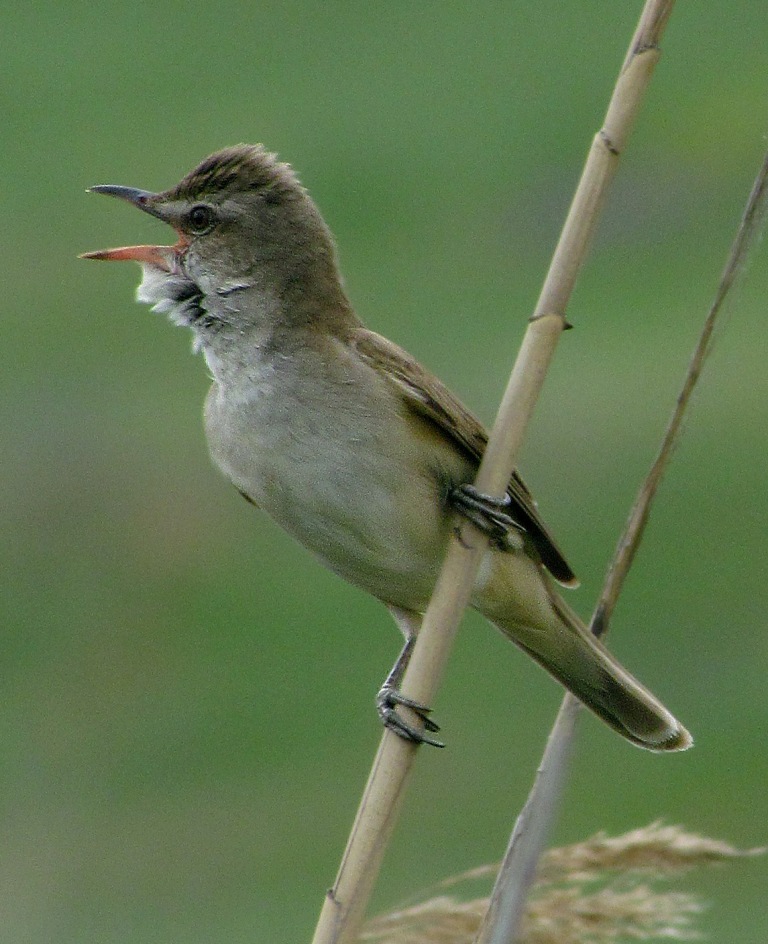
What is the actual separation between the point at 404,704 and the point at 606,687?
3.89 feet

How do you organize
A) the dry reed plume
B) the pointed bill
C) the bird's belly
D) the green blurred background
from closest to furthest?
1. the dry reed plume
2. the bird's belly
3. the pointed bill
4. the green blurred background

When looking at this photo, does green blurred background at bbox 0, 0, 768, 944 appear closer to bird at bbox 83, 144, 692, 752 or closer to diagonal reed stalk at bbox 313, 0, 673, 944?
bird at bbox 83, 144, 692, 752

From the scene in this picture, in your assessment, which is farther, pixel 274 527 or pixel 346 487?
pixel 274 527

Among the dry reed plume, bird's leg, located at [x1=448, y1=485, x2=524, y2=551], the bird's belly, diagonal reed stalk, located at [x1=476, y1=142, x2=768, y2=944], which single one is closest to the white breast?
the bird's belly

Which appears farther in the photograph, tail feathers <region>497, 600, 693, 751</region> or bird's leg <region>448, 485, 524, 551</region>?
tail feathers <region>497, 600, 693, 751</region>

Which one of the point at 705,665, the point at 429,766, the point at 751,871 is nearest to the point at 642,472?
the point at 705,665

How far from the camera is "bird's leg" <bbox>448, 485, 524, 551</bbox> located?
3617 millimetres

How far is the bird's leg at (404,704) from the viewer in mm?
3273

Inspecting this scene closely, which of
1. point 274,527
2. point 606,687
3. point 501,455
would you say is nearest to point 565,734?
point 501,455

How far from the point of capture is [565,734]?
10.7 feet

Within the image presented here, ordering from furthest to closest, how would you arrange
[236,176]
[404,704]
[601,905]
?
[236,176], [404,704], [601,905]

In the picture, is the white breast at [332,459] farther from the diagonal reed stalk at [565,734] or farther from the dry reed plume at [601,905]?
the dry reed plume at [601,905]

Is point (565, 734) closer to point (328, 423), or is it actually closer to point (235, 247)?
point (328, 423)

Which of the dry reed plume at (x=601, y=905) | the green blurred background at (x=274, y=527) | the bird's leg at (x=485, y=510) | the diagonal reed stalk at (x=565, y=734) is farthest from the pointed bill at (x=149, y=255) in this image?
the green blurred background at (x=274, y=527)
